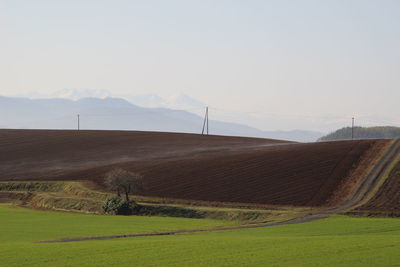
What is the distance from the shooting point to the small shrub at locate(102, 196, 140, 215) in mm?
56000

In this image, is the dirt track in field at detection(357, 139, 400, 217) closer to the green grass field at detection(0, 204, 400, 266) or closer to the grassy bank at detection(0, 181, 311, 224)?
the grassy bank at detection(0, 181, 311, 224)

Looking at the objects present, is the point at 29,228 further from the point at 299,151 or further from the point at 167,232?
the point at 299,151

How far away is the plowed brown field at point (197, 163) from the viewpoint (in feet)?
201

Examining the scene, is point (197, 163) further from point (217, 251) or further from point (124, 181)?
point (217, 251)

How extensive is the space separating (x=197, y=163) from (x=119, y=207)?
20.9 m

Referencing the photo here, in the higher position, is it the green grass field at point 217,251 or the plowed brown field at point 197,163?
the plowed brown field at point 197,163

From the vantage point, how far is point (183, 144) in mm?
99812

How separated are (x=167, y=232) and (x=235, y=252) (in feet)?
43.2

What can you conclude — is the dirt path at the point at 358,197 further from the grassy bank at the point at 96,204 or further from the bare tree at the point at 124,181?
the bare tree at the point at 124,181

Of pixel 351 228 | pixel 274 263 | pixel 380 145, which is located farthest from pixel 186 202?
pixel 274 263

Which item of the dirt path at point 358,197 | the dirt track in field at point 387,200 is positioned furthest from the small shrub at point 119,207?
the dirt track in field at point 387,200

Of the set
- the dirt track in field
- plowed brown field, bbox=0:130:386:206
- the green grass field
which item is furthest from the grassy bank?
the green grass field

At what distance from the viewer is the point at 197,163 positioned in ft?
247

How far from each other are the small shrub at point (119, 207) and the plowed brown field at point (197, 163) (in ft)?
20.2
